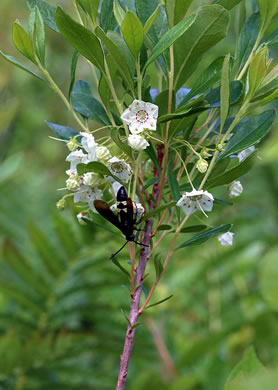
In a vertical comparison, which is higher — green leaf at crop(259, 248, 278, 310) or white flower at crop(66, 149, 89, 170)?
white flower at crop(66, 149, 89, 170)

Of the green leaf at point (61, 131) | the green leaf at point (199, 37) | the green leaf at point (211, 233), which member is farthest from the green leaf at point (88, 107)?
the green leaf at point (211, 233)

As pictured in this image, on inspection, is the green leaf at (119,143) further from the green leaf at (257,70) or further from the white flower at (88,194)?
the green leaf at (257,70)

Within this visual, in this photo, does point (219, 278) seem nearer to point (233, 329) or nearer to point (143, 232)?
point (233, 329)

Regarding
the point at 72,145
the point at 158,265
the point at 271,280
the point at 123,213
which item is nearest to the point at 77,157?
the point at 72,145

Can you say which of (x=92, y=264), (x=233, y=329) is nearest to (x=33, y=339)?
(x=92, y=264)

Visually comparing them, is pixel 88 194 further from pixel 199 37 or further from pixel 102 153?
pixel 199 37

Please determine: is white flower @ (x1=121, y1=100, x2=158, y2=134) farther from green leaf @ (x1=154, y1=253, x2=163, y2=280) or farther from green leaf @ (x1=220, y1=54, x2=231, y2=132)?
green leaf @ (x1=154, y1=253, x2=163, y2=280)

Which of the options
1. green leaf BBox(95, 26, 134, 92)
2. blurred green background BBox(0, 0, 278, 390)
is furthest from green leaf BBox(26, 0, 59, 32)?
blurred green background BBox(0, 0, 278, 390)
